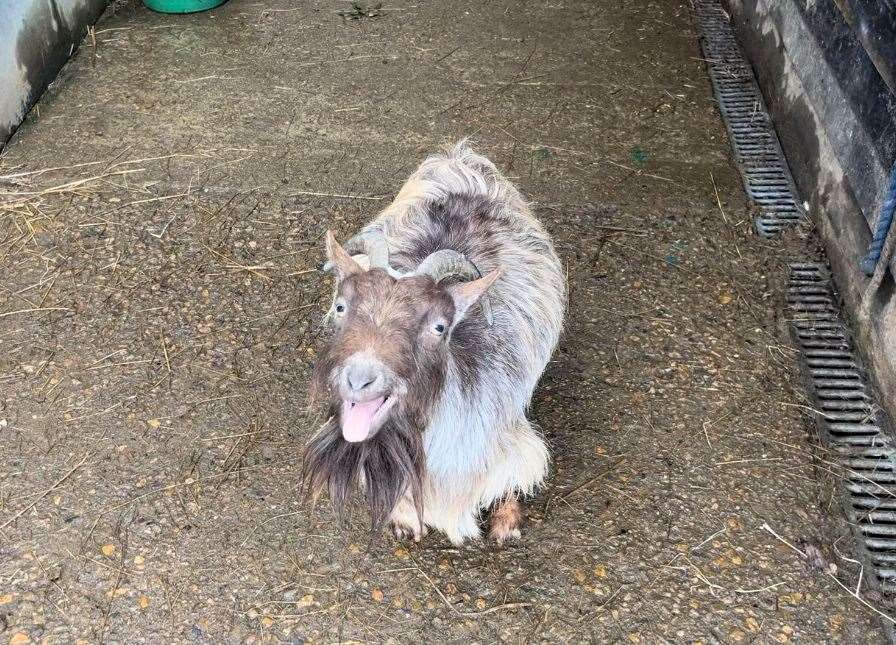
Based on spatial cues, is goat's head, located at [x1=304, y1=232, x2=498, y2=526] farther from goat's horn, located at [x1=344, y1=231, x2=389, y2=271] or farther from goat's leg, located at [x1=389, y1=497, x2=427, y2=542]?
goat's leg, located at [x1=389, y1=497, x2=427, y2=542]

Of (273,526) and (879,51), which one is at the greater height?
(879,51)

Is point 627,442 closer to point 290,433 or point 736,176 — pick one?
point 290,433

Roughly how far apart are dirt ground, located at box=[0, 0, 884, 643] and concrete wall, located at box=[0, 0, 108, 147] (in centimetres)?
12

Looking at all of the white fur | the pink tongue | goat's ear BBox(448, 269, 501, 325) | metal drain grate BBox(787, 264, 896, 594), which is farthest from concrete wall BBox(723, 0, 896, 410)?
the pink tongue

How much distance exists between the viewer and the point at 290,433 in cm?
396

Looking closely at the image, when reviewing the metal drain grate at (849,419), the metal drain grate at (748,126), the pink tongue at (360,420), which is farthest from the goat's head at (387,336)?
the metal drain grate at (748,126)

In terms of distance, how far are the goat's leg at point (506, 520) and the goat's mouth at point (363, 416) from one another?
2.88 feet

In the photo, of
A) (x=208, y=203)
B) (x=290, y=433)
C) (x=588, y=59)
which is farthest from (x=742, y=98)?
(x=290, y=433)

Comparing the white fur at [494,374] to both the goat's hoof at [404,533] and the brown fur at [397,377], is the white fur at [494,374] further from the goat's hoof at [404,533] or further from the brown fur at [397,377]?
the brown fur at [397,377]

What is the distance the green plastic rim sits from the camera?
684cm

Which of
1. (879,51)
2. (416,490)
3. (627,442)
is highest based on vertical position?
(879,51)

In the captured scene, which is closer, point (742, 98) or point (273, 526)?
point (273, 526)

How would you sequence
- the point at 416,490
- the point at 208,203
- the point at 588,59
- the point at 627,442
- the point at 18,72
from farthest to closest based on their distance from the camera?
the point at 588,59 < the point at 18,72 < the point at 208,203 < the point at 627,442 < the point at 416,490

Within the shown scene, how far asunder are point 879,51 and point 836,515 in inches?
86.3
